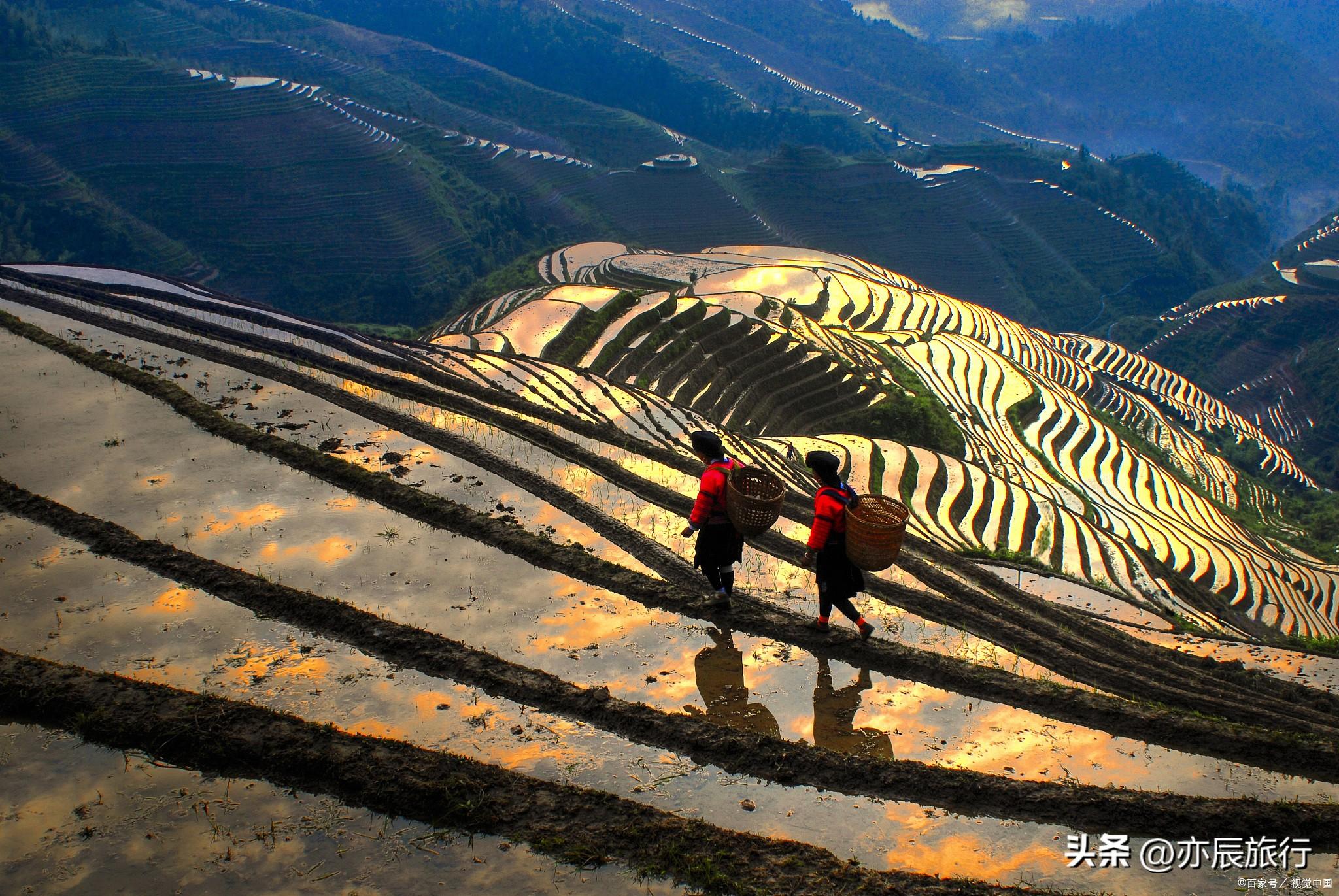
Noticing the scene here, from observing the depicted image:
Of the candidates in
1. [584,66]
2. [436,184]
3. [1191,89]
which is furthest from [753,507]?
[1191,89]

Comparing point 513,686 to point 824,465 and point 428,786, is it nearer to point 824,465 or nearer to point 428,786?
point 428,786

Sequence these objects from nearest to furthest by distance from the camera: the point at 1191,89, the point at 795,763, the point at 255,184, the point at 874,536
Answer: the point at 795,763 → the point at 874,536 → the point at 255,184 → the point at 1191,89

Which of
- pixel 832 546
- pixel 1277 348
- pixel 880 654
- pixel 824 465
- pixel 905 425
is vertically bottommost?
pixel 880 654

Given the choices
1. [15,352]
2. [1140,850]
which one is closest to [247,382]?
[15,352]

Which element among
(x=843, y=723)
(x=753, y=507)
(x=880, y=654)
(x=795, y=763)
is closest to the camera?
(x=795, y=763)

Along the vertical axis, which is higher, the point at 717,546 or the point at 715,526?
the point at 715,526

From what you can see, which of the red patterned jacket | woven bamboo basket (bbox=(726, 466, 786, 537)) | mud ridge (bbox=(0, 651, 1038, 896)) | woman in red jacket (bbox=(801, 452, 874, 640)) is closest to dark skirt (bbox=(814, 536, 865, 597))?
woman in red jacket (bbox=(801, 452, 874, 640))

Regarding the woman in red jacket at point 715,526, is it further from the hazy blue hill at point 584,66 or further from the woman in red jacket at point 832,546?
the hazy blue hill at point 584,66
